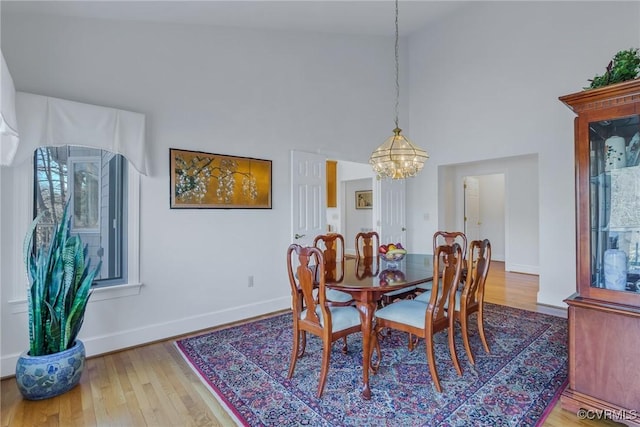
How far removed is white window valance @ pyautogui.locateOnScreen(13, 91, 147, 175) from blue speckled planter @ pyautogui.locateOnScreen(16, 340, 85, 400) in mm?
1394

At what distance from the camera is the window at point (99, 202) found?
2838 mm

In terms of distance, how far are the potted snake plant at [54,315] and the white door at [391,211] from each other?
163 inches

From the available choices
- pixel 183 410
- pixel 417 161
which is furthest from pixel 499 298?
pixel 183 410

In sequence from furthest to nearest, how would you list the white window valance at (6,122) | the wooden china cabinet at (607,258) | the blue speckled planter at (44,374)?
1. the blue speckled planter at (44,374)
2. the wooden china cabinet at (607,258)
3. the white window valance at (6,122)

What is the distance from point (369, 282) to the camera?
2225mm

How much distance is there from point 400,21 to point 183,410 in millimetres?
5543

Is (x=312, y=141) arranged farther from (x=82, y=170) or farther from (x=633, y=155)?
(x=633, y=155)

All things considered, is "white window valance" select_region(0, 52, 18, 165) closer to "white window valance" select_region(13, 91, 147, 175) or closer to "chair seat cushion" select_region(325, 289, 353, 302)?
"white window valance" select_region(13, 91, 147, 175)

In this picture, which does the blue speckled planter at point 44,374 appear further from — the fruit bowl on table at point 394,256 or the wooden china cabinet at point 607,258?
the wooden china cabinet at point 607,258

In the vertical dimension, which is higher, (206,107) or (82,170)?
(206,107)

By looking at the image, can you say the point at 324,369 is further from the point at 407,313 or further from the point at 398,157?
the point at 398,157

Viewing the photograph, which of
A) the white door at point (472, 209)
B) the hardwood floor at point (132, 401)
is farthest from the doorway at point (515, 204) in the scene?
the hardwood floor at point (132, 401)

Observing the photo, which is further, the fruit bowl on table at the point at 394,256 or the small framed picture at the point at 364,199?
the small framed picture at the point at 364,199

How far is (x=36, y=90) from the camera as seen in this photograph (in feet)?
8.16
